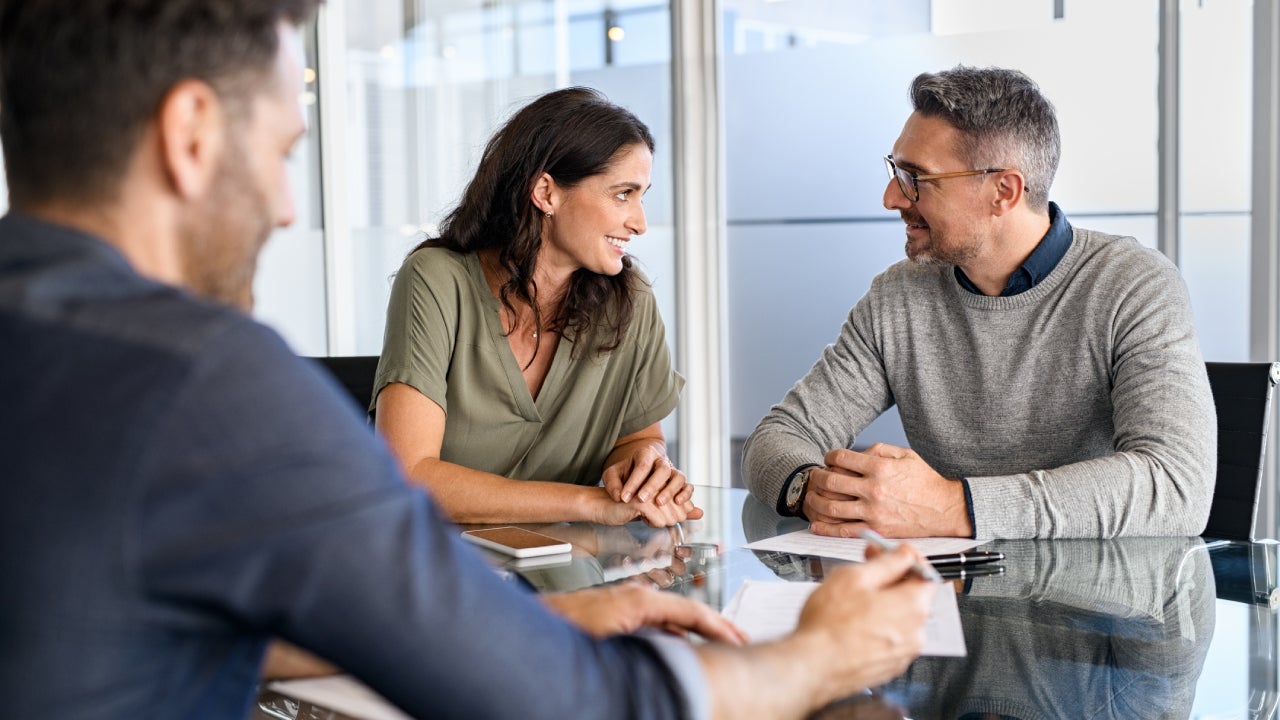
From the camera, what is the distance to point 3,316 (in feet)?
2.14

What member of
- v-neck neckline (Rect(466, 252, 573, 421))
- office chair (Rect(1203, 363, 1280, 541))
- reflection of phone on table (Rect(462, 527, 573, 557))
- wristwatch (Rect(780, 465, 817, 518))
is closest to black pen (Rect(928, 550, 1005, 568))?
wristwatch (Rect(780, 465, 817, 518))

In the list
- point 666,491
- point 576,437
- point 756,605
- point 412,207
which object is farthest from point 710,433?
point 756,605

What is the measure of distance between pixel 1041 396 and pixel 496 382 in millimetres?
1022

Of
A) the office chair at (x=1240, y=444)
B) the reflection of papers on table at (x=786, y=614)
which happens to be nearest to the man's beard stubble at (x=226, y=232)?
the reflection of papers on table at (x=786, y=614)

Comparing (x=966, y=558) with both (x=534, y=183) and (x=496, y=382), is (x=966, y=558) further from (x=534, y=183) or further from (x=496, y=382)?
(x=534, y=183)

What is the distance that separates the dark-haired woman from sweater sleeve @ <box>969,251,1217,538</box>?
2.16 ft

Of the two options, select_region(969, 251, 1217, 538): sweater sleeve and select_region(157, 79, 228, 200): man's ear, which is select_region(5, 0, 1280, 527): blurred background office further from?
select_region(157, 79, 228, 200): man's ear

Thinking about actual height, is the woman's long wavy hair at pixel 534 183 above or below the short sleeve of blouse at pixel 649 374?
above

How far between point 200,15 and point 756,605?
897 mm

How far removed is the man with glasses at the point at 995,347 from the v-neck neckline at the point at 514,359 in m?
0.41

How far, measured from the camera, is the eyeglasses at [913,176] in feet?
7.18

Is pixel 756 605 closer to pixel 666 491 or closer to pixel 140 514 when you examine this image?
pixel 666 491

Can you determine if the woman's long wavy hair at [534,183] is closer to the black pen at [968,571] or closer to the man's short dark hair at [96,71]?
the black pen at [968,571]

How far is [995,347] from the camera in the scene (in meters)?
2.18
